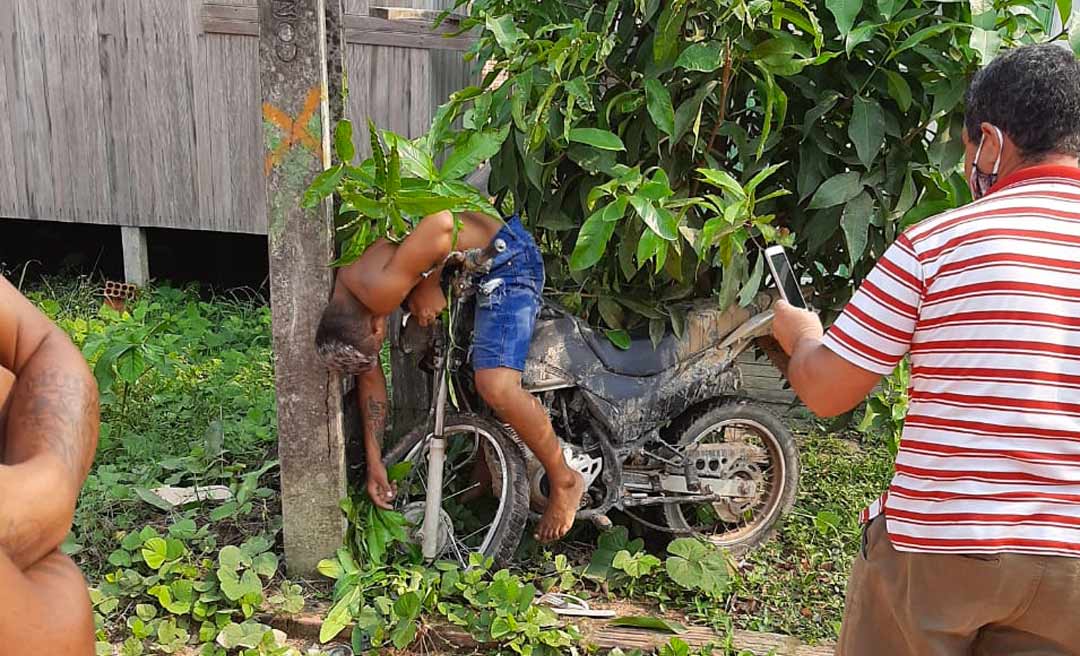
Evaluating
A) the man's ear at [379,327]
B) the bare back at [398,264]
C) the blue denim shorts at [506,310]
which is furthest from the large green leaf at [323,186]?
the blue denim shorts at [506,310]

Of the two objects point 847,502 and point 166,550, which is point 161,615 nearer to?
point 166,550

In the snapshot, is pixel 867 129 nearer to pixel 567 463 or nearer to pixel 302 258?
pixel 567 463

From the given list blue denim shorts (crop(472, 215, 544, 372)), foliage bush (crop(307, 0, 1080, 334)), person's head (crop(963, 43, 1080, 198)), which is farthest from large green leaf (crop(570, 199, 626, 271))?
person's head (crop(963, 43, 1080, 198))

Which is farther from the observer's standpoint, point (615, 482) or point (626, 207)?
point (615, 482)

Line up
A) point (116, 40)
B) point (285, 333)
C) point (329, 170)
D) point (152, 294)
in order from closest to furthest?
point (329, 170) → point (285, 333) → point (116, 40) → point (152, 294)

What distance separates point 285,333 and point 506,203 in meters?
1.09

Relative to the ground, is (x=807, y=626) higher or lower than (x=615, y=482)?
lower

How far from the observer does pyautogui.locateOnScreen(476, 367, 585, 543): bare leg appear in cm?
330

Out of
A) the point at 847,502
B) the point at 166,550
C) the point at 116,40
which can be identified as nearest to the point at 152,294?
the point at 116,40

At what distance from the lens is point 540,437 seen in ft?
11.0

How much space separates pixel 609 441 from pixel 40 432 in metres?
2.52

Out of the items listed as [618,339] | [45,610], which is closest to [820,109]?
[618,339]

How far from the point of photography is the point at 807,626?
341cm

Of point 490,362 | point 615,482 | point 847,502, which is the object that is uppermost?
point 490,362
